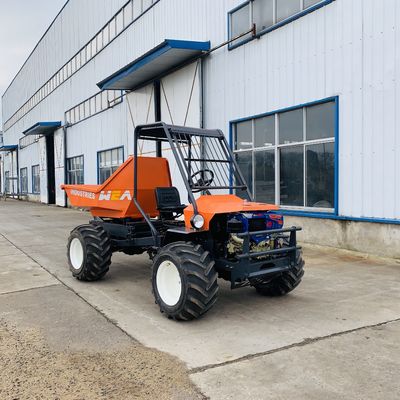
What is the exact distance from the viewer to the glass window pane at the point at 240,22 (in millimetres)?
11656

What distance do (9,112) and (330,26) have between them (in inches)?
2068

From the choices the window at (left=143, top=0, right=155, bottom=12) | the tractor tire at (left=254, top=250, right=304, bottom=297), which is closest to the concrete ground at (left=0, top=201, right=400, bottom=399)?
the tractor tire at (left=254, top=250, right=304, bottom=297)

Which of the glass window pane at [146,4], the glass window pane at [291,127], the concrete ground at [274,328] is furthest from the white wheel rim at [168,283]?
the glass window pane at [146,4]

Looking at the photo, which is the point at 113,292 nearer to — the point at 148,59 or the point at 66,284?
the point at 66,284

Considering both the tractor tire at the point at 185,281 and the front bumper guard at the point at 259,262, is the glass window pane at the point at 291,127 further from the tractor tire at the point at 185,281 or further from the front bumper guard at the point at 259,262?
the tractor tire at the point at 185,281

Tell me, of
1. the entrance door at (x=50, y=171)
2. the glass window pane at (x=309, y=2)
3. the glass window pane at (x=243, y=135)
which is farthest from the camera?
the entrance door at (x=50, y=171)

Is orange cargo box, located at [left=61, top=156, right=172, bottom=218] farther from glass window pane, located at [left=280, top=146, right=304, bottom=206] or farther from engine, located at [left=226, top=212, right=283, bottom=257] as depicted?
glass window pane, located at [left=280, top=146, right=304, bottom=206]

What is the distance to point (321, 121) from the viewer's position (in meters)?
9.55

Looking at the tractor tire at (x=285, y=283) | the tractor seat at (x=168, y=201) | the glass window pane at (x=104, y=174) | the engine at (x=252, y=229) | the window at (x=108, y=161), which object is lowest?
the tractor tire at (x=285, y=283)

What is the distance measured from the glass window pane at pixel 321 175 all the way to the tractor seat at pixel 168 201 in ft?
13.7

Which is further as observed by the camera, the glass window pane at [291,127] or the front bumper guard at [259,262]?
the glass window pane at [291,127]

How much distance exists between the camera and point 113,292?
6281 mm

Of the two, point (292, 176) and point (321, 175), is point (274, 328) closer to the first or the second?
point (321, 175)

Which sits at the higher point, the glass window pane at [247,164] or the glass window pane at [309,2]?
the glass window pane at [309,2]
